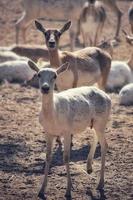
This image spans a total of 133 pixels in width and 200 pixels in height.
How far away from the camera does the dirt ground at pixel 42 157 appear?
335 inches

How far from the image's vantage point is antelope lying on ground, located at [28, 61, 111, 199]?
7992mm

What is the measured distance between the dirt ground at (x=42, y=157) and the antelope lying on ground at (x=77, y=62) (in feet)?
2.74

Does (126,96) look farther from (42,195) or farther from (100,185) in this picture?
(42,195)

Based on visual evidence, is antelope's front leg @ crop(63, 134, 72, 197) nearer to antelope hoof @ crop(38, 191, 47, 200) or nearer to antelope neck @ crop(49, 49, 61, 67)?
antelope hoof @ crop(38, 191, 47, 200)

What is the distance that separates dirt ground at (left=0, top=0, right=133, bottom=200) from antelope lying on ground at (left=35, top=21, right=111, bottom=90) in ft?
2.74

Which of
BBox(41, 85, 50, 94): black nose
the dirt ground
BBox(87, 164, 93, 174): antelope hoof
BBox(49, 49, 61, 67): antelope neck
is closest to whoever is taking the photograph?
BBox(41, 85, 50, 94): black nose

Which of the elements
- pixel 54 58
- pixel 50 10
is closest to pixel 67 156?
pixel 54 58

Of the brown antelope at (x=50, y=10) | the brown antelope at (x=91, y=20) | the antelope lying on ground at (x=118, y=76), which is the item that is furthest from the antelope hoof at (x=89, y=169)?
the brown antelope at (x=50, y=10)

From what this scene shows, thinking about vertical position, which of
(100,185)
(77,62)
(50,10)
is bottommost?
(100,185)

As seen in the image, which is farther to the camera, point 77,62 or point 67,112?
point 77,62

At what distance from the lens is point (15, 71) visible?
14.5 meters

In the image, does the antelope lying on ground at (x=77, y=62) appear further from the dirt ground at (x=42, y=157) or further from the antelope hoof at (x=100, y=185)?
the antelope hoof at (x=100, y=185)

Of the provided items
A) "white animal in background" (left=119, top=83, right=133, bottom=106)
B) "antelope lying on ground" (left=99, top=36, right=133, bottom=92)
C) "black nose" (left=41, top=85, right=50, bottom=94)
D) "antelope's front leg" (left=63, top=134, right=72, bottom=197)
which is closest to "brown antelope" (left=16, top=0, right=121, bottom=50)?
"antelope lying on ground" (left=99, top=36, right=133, bottom=92)

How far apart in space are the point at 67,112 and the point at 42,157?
1743 millimetres
